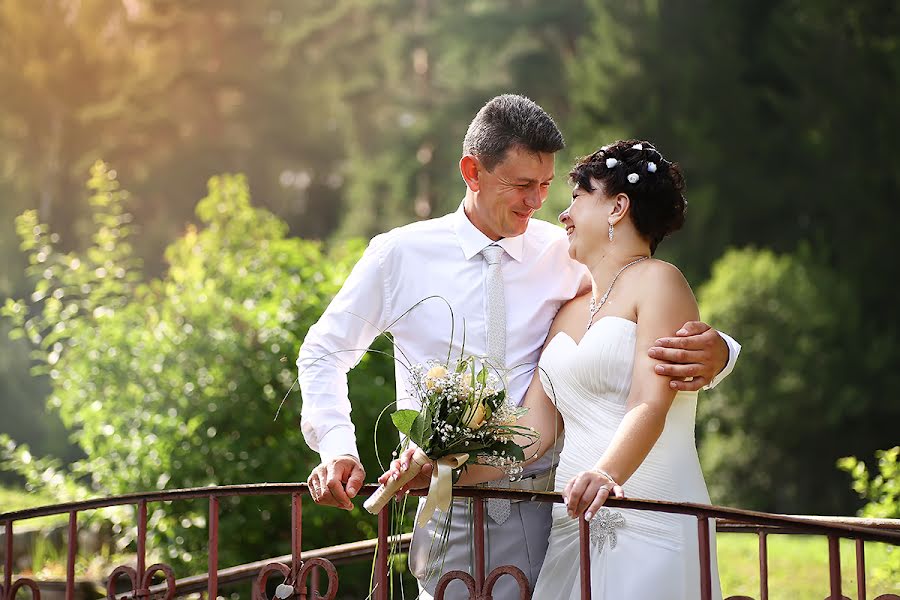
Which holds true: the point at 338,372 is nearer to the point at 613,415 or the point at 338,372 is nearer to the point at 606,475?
the point at 613,415

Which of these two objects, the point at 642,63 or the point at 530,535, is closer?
the point at 530,535

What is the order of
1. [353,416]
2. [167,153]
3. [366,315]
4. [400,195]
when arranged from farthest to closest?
[167,153] → [400,195] → [353,416] → [366,315]

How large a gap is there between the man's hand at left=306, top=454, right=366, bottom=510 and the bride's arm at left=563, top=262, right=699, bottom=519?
62 centimetres

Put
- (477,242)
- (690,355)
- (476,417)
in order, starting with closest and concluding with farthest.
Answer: (476,417), (690,355), (477,242)

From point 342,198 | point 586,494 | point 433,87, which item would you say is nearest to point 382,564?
point 586,494

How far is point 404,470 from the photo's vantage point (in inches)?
111

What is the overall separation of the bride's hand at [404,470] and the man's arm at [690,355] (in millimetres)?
623

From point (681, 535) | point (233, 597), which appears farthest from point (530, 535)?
point (233, 597)

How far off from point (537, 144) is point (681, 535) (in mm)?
1164

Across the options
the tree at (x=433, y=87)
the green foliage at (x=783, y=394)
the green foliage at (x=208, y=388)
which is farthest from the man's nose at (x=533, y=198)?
the tree at (x=433, y=87)

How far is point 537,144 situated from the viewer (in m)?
3.36

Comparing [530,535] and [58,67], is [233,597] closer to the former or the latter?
[530,535]

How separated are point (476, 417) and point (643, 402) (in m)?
0.45

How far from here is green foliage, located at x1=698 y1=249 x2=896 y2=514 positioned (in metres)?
14.1
